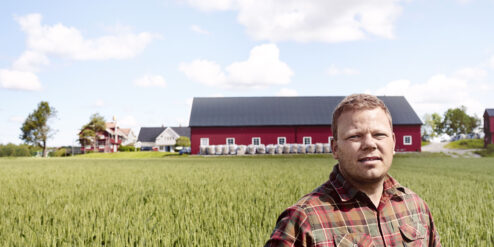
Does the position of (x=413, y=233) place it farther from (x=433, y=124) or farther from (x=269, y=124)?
(x=433, y=124)

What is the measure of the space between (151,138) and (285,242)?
9124cm

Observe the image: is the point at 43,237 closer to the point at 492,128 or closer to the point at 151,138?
the point at 492,128

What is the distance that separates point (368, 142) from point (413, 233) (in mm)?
573

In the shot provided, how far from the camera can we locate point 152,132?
9150 centimetres

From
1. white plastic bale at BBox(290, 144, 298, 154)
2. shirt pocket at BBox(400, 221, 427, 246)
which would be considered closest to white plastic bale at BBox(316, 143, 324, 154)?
white plastic bale at BBox(290, 144, 298, 154)

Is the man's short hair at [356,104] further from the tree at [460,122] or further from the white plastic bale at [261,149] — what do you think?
the tree at [460,122]

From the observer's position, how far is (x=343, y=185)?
1.83 metres

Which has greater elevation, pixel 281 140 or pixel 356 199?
pixel 281 140

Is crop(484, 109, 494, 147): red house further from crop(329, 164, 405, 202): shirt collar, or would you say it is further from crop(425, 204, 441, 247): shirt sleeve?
crop(329, 164, 405, 202): shirt collar

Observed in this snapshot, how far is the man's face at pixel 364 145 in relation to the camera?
5.94 feet

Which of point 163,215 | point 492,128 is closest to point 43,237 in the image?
point 163,215

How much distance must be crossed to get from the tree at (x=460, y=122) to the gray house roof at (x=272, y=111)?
53733mm

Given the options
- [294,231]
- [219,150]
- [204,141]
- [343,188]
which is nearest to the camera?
[294,231]

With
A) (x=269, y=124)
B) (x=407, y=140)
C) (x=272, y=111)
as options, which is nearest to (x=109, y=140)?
(x=272, y=111)
